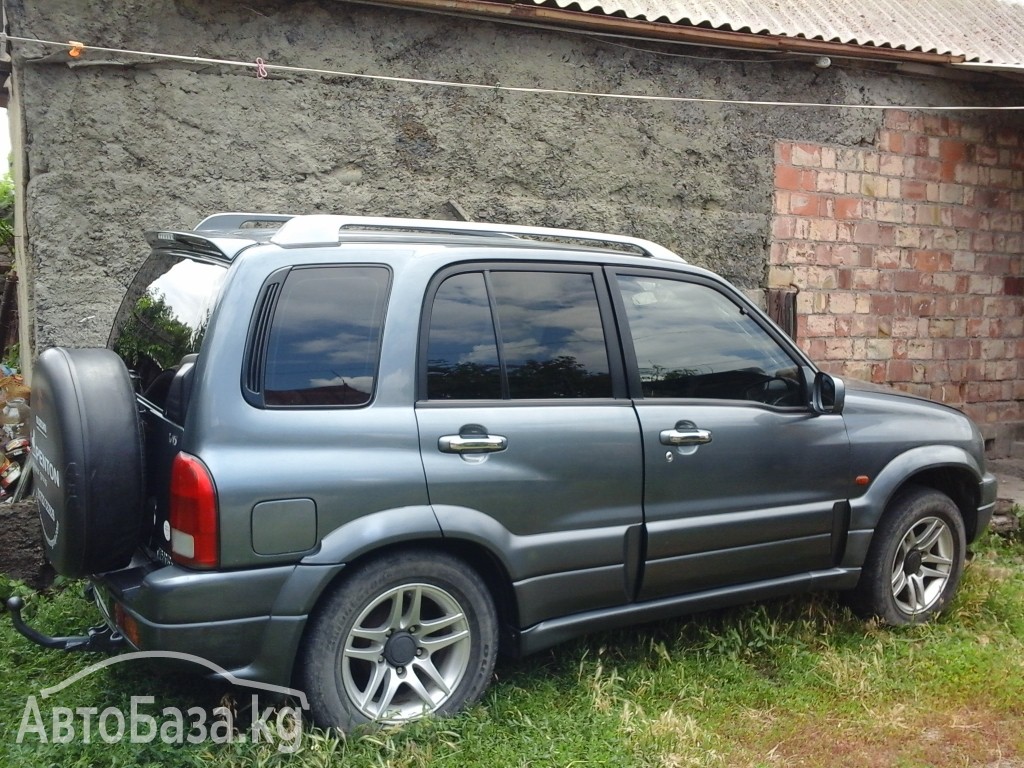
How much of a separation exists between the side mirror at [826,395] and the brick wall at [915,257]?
9.51 ft

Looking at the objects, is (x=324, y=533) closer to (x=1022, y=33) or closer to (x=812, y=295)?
(x=812, y=295)

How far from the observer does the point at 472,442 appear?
10.8 ft

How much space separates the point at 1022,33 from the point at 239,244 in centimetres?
785

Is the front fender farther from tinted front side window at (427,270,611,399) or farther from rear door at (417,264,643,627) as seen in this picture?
tinted front side window at (427,270,611,399)

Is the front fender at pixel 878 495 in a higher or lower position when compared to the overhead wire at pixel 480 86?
lower

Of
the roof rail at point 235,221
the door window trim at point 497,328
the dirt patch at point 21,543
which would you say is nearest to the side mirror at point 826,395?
the door window trim at point 497,328

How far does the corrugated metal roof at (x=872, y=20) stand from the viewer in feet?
20.9

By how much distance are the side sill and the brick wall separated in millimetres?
3046

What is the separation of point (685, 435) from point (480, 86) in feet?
9.96

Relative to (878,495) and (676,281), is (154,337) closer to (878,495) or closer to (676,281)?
(676,281)

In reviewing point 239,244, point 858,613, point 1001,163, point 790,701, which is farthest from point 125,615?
point 1001,163

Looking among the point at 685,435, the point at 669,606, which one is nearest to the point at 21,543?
the point at 669,606

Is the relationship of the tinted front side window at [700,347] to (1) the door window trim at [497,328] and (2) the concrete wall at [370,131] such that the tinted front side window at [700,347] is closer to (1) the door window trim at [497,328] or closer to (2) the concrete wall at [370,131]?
(1) the door window trim at [497,328]

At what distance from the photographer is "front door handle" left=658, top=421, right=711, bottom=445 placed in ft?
12.1
